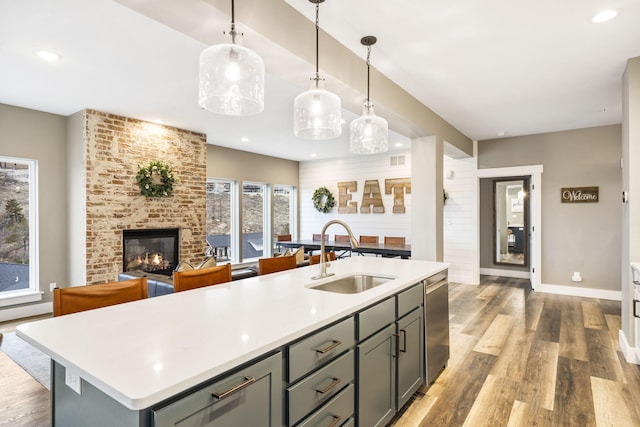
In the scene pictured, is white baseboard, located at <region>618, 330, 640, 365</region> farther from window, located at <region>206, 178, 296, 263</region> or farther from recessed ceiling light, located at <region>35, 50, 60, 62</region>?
window, located at <region>206, 178, 296, 263</region>

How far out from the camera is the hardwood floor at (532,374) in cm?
234

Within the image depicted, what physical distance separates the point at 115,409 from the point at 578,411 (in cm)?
283

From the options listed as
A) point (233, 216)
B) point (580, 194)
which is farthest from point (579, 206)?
point (233, 216)

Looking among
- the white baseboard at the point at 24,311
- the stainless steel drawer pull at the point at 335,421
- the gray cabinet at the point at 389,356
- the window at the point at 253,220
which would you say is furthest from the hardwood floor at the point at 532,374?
the white baseboard at the point at 24,311

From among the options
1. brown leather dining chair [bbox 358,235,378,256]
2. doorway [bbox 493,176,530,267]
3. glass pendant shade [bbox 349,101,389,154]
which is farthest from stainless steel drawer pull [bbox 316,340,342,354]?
doorway [bbox 493,176,530,267]

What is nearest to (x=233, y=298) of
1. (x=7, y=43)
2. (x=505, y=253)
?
(x=7, y=43)

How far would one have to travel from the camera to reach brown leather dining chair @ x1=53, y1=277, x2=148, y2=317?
5.58 ft

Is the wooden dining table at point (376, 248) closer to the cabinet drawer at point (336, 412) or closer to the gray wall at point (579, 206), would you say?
the gray wall at point (579, 206)

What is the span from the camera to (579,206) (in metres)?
5.68

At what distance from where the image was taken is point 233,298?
185 centimetres

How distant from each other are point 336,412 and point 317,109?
5.53ft

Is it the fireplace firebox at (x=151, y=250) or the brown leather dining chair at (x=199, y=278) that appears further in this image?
the fireplace firebox at (x=151, y=250)

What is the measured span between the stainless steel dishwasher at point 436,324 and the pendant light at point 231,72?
183 cm

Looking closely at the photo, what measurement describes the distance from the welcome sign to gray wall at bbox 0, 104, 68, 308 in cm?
764
